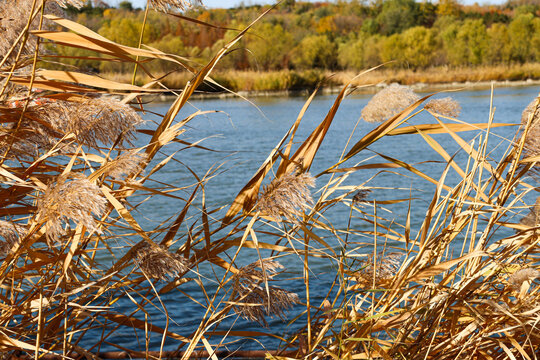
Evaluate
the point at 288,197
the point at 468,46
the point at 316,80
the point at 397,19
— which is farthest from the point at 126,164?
the point at 397,19

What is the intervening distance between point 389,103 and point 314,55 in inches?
1841

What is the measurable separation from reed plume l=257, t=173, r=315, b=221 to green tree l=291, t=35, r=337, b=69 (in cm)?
4627

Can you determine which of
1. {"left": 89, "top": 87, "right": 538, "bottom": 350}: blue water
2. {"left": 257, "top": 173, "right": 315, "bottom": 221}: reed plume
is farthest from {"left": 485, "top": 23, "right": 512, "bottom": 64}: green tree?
{"left": 257, "top": 173, "right": 315, "bottom": 221}: reed plume

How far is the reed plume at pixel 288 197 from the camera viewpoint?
1093 mm

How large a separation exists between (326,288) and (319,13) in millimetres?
78692

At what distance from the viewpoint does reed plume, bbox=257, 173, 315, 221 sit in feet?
3.59

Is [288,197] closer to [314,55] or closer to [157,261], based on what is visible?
[157,261]

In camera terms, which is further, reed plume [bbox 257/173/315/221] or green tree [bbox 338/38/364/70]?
green tree [bbox 338/38/364/70]

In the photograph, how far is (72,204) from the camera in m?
0.89

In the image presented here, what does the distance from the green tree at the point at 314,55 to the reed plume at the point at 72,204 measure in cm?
4650

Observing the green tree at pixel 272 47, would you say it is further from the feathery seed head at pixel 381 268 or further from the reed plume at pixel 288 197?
the reed plume at pixel 288 197

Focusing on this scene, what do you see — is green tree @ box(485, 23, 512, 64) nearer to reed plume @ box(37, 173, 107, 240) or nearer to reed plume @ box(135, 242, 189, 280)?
reed plume @ box(135, 242, 189, 280)

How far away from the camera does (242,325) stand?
4094 millimetres

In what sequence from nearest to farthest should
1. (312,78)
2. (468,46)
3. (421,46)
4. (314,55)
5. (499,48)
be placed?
(312,78) → (468,46) → (499,48) → (421,46) → (314,55)
